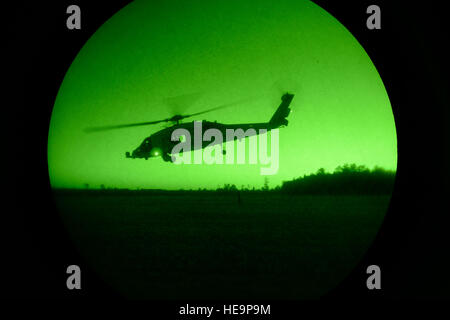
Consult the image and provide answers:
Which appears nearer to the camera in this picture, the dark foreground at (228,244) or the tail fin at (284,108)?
the dark foreground at (228,244)

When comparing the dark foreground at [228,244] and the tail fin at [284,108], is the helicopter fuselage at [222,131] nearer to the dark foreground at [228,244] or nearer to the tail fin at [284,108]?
the tail fin at [284,108]

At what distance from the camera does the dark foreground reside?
93.4 inches

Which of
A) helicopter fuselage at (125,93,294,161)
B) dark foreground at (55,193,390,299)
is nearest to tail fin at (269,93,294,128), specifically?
helicopter fuselage at (125,93,294,161)

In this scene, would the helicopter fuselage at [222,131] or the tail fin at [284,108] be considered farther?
the tail fin at [284,108]

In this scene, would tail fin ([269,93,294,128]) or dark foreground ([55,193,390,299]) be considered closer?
dark foreground ([55,193,390,299])

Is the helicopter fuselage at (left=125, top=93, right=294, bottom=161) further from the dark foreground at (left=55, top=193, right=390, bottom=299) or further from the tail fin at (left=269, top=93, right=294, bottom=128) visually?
the dark foreground at (left=55, top=193, right=390, bottom=299)

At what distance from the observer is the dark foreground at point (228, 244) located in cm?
237

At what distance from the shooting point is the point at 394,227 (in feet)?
7.27

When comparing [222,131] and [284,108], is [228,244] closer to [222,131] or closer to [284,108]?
[222,131]

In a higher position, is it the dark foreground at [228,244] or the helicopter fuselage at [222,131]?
the helicopter fuselage at [222,131]

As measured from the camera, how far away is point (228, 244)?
3.14 metres

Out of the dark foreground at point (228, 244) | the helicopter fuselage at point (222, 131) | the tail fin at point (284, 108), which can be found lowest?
the dark foreground at point (228, 244)

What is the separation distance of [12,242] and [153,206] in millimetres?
2378

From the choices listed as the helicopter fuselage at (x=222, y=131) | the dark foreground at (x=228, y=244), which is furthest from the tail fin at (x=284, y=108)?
the dark foreground at (x=228, y=244)
